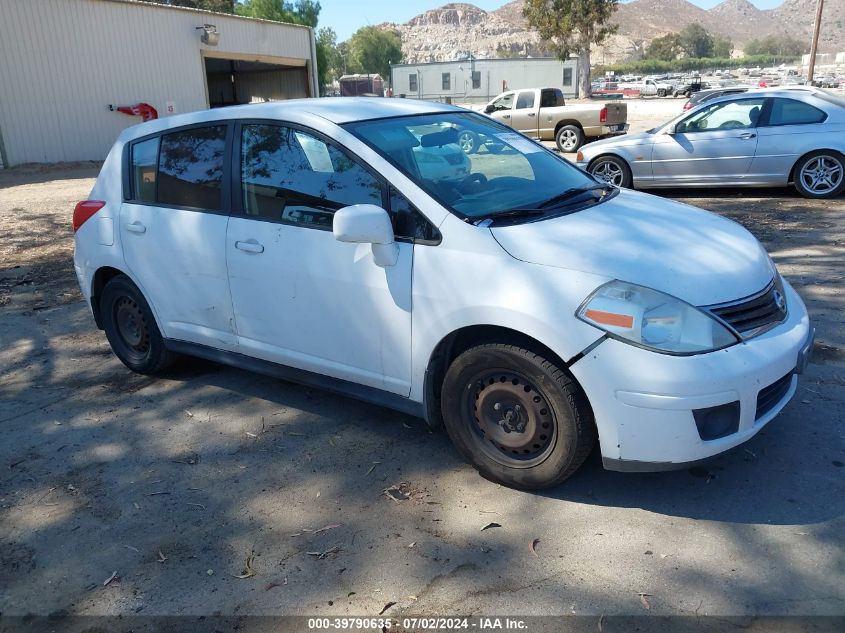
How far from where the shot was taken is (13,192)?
49.1 feet

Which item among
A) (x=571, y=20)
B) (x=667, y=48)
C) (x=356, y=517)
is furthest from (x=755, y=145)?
(x=667, y=48)

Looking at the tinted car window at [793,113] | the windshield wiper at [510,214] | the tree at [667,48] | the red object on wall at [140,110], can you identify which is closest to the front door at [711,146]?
the tinted car window at [793,113]

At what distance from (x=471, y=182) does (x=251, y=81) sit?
34.4 m

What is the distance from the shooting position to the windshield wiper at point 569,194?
3.74 meters

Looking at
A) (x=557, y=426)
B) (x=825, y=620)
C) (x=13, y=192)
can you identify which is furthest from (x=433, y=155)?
(x=13, y=192)

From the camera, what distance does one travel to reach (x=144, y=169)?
4.67 meters

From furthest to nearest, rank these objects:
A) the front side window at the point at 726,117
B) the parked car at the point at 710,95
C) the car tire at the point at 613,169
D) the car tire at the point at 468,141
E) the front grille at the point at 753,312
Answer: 1. the parked car at the point at 710,95
2. the car tire at the point at 613,169
3. the front side window at the point at 726,117
4. the car tire at the point at 468,141
5. the front grille at the point at 753,312

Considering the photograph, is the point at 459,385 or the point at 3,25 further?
the point at 3,25

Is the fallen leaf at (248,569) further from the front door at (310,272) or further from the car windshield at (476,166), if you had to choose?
the car windshield at (476,166)

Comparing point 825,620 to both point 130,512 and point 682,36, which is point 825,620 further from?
point 682,36

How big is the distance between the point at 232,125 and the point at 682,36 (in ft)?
578

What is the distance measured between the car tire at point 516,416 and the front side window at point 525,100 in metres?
18.1

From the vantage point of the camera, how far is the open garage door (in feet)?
106

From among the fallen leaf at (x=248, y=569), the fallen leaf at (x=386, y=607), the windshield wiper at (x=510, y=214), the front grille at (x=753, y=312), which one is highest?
the windshield wiper at (x=510, y=214)
